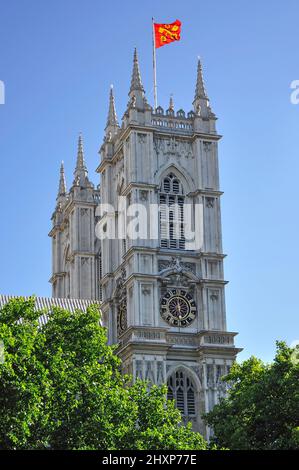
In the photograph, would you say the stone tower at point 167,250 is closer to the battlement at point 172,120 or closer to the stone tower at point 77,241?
the battlement at point 172,120

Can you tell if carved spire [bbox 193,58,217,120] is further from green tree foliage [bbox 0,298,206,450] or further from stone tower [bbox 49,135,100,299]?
green tree foliage [bbox 0,298,206,450]

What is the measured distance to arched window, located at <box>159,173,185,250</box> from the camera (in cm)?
8812

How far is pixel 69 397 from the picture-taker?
179ft

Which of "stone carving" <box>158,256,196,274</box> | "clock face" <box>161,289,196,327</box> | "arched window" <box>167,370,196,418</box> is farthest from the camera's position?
"stone carving" <box>158,256,196,274</box>

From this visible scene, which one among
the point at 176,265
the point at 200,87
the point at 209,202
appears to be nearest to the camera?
the point at 176,265

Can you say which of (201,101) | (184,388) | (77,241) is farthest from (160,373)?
(201,101)

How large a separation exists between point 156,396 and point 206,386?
2656 centimetres

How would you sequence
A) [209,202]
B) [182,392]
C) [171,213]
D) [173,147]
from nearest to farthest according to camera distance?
[182,392], [171,213], [209,202], [173,147]

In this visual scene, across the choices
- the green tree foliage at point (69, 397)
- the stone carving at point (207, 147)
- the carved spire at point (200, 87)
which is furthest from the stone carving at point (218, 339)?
the green tree foliage at point (69, 397)

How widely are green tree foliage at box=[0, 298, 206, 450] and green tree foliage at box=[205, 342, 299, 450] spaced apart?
435cm

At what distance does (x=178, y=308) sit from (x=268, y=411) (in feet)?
85.3

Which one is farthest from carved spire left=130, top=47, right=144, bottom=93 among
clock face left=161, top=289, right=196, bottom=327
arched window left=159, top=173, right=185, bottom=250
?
clock face left=161, top=289, right=196, bottom=327

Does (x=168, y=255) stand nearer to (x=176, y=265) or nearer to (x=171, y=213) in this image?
(x=176, y=265)

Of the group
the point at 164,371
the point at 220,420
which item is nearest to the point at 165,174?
the point at 164,371
